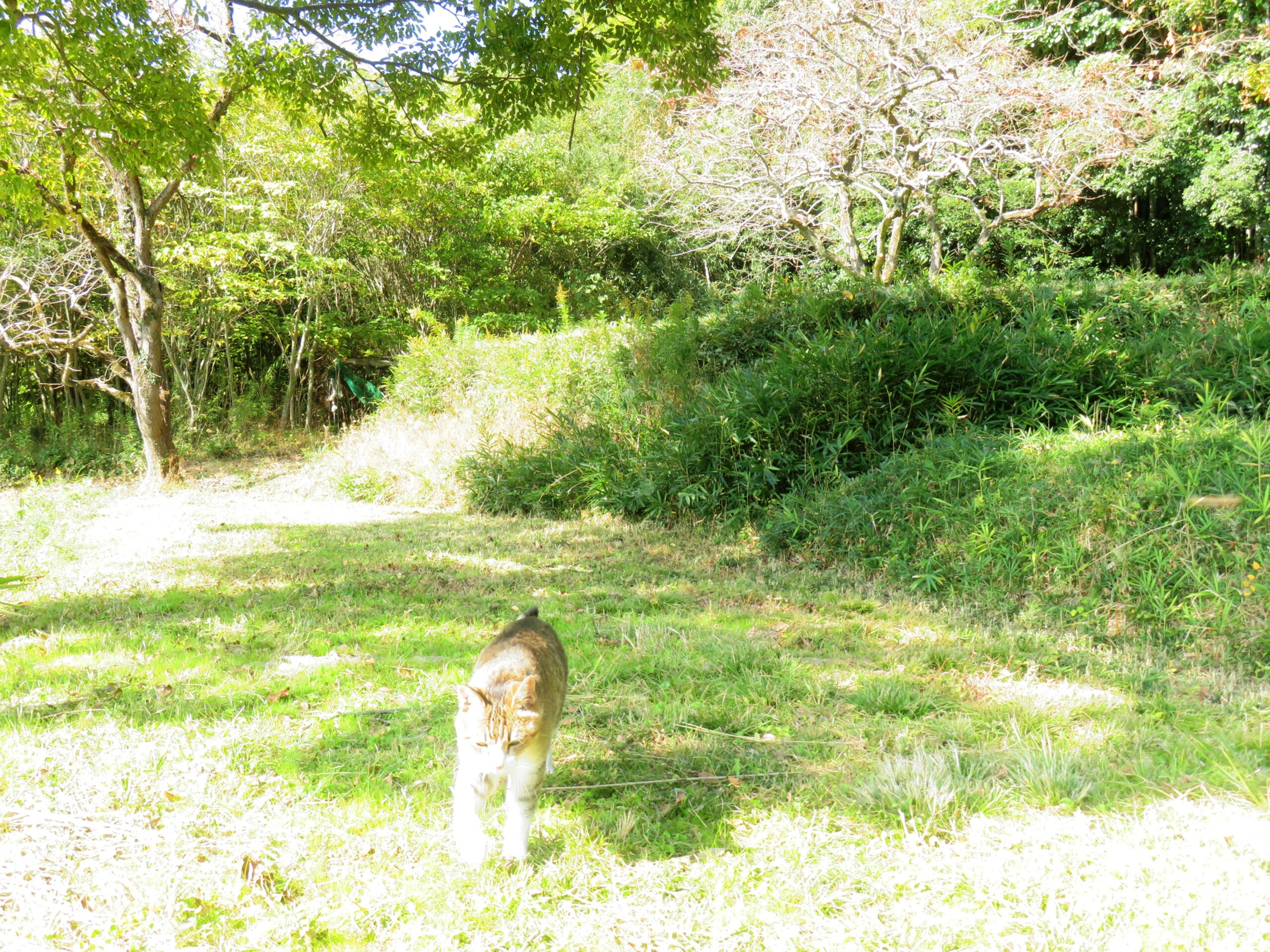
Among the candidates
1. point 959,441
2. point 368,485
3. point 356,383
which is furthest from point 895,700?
point 356,383

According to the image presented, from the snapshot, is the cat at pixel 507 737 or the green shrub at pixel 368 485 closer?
the cat at pixel 507 737

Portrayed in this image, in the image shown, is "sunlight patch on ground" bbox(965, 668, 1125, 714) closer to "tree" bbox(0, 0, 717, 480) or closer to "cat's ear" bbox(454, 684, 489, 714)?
"cat's ear" bbox(454, 684, 489, 714)

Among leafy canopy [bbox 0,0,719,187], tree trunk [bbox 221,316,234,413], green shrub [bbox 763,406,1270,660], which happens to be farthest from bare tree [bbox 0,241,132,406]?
green shrub [bbox 763,406,1270,660]

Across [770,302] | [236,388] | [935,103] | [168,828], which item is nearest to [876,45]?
[935,103]

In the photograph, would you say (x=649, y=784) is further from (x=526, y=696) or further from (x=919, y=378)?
(x=919, y=378)

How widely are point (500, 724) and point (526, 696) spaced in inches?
4.1

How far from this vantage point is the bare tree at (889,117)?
10352 millimetres

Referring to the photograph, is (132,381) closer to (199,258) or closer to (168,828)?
(199,258)

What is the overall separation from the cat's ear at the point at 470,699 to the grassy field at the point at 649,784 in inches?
22.0

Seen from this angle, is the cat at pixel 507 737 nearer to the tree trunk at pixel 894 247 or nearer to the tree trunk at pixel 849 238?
the tree trunk at pixel 894 247

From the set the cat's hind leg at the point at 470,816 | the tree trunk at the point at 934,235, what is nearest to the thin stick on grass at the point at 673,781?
the cat's hind leg at the point at 470,816

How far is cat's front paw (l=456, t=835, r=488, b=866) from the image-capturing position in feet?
7.65

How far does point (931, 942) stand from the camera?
6.82 ft

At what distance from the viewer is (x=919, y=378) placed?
6883mm
